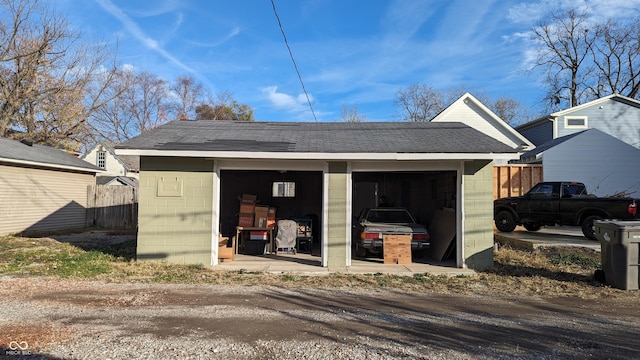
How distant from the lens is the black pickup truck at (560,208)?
36.6ft

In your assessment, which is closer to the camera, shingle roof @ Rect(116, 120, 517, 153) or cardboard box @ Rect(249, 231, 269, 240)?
shingle roof @ Rect(116, 120, 517, 153)

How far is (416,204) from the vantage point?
1411cm

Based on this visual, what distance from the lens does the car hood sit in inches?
392

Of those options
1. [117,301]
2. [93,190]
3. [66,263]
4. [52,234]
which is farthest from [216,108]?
[117,301]

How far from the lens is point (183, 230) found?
9.23 meters

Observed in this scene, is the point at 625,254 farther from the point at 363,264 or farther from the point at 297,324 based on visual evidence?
the point at 297,324

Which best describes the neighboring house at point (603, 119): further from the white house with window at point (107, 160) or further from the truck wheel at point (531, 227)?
the white house with window at point (107, 160)

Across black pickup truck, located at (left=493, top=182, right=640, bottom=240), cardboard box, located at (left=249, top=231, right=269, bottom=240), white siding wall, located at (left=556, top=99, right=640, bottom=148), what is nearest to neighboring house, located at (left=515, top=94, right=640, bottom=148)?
white siding wall, located at (left=556, top=99, right=640, bottom=148)

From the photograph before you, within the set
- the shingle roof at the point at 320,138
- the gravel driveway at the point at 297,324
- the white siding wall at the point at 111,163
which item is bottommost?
the gravel driveway at the point at 297,324

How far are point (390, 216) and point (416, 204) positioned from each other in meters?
3.77

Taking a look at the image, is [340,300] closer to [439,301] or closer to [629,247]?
[439,301]

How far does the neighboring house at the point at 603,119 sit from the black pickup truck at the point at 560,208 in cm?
1190

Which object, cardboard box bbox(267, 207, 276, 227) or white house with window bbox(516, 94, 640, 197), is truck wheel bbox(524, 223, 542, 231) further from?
cardboard box bbox(267, 207, 276, 227)

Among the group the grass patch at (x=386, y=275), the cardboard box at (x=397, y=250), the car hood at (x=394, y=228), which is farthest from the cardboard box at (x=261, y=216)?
the cardboard box at (x=397, y=250)
